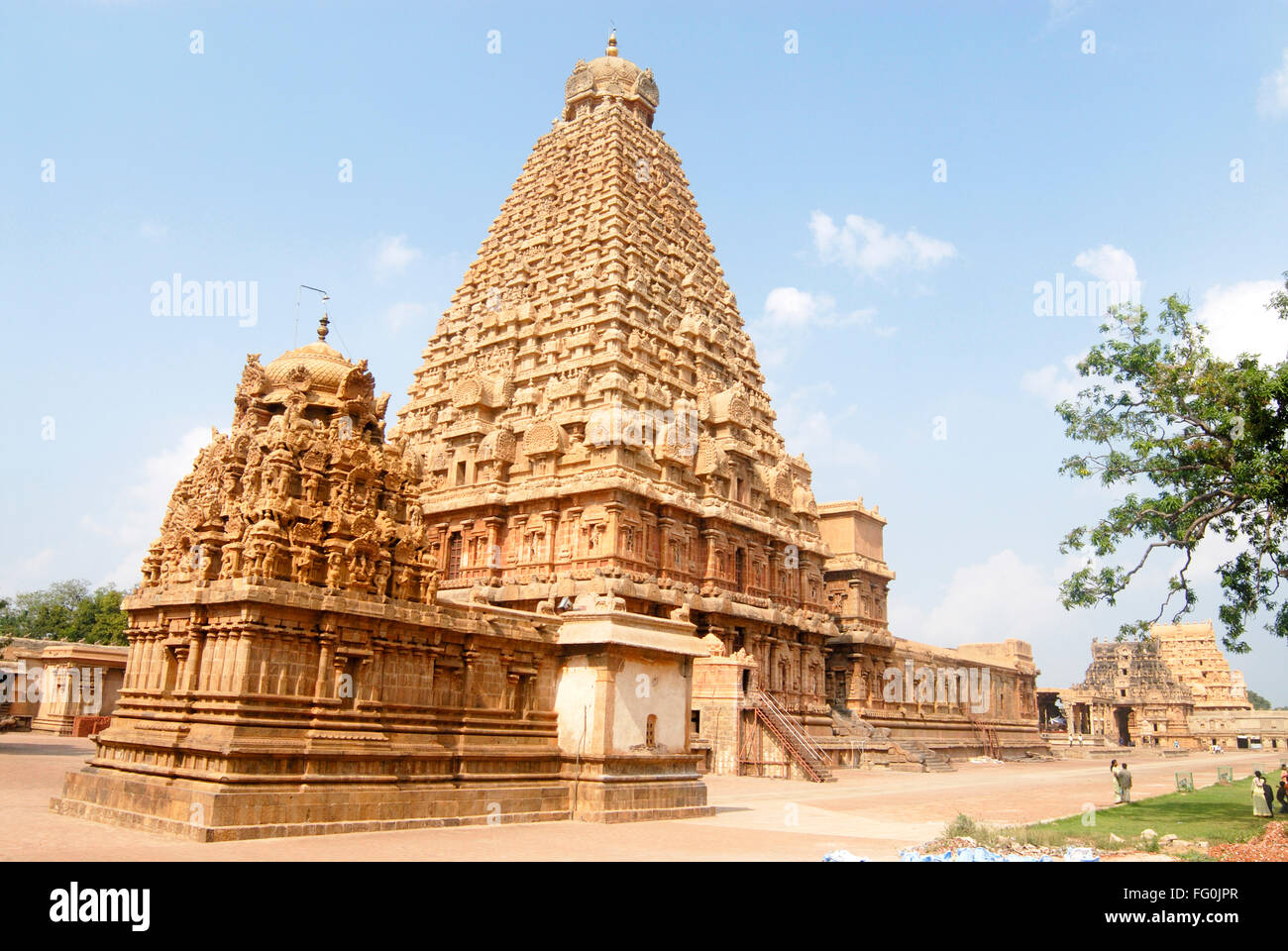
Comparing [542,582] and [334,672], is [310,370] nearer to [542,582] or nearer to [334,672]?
[334,672]

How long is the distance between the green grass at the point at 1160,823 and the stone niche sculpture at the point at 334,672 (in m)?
7.32

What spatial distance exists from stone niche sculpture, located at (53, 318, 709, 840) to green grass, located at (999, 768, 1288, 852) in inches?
288

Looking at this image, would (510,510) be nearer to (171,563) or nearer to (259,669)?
(171,563)

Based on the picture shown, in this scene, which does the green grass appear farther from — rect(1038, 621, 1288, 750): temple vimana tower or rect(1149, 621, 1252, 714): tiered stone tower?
rect(1149, 621, 1252, 714): tiered stone tower

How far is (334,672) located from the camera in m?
16.7

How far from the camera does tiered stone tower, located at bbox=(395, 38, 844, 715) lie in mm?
38562

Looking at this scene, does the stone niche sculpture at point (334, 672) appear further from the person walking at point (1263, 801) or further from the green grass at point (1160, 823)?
the person walking at point (1263, 801)

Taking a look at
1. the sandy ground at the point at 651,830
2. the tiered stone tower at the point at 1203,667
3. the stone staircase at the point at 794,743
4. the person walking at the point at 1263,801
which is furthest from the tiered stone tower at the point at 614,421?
the tiered stone tower at the point at 1203,667

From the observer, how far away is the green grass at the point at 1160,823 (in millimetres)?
16156

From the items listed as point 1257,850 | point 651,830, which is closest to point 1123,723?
point 1257,850

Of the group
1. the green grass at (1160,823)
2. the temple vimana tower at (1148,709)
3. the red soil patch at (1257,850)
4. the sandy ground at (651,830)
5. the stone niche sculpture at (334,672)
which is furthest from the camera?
the temple vimana tower at (1148,709)

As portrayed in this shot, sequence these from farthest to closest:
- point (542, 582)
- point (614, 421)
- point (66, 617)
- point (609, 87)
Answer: point (66, 617), point (609, 87), point (614, 421), point (542, 582)

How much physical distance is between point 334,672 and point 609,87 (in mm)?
44656
